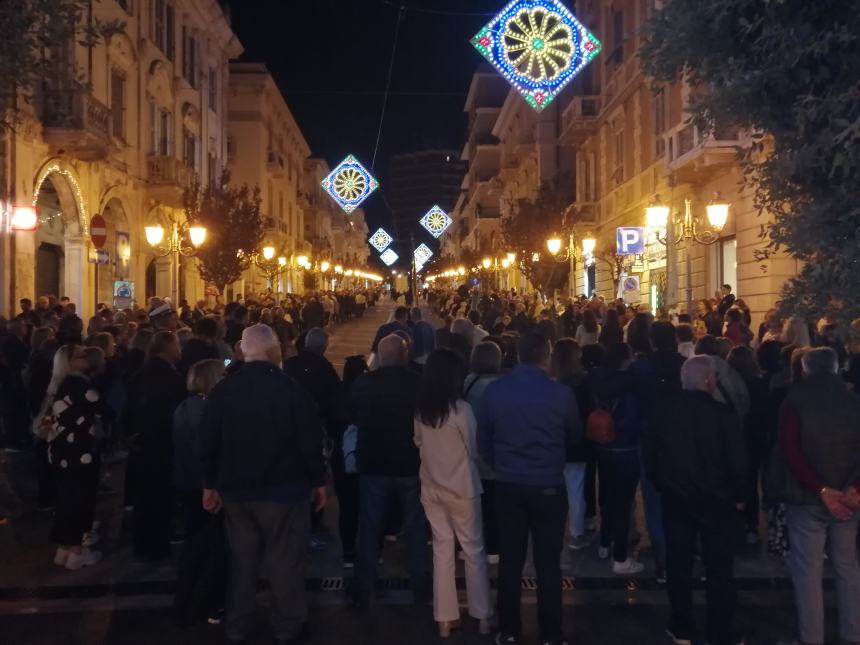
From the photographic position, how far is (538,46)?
802 inches

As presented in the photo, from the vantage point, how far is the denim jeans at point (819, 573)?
17.2 feet

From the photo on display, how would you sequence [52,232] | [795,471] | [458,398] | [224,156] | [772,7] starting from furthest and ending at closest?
[224,156] → [52,232] → [458,398] → [795,471] → [772,7]

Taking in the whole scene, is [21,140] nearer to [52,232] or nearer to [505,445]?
[52,232]

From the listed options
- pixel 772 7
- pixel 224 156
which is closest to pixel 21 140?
pixel 772 7

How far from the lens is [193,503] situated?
6281 mm

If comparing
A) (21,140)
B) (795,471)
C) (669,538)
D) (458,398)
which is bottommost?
(669,538)

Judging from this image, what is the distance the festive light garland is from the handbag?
15.9m

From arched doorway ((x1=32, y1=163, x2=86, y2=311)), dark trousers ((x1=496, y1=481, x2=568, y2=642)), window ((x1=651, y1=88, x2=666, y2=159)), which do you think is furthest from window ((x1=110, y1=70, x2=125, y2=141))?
dark trousers ((x1=496, y1=481, x2=568, y2=642))

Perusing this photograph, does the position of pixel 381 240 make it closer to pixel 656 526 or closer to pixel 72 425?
pixel 72 425

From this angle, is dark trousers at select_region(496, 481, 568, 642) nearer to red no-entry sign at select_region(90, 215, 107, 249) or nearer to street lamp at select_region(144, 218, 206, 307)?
red no-entry sign at select_region(90, 215, 107, 249)

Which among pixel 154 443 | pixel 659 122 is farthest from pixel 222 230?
pixel 154 443

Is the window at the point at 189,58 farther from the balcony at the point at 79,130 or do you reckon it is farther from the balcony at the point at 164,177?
the balcony at the point at 79,130

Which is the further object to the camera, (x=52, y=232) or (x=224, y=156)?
(x=224, y=156)

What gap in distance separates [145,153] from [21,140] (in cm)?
935
